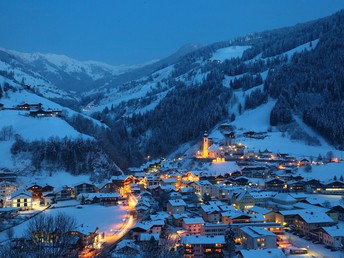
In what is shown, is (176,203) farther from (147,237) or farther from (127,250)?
(127,250)

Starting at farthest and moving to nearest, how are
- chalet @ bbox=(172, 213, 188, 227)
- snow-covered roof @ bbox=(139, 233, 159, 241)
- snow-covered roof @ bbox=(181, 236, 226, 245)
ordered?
1. chalet @ bbox=(172, 213, 188, 227)
2. snow-covered roof @ bbox=(139, 233, 159, 241)
3. snow-covered roof @ bbox=(181, 236, 226, 245)

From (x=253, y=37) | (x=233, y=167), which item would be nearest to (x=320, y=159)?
(x=233, y=167)

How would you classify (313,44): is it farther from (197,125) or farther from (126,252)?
(126,252)

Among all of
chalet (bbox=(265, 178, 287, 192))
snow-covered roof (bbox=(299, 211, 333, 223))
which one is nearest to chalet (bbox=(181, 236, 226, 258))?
snow-covered roof (bbox=(299, 211, 333, 223))

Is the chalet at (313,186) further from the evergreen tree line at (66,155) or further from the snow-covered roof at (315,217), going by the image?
the evergreen tree line at (66,155)

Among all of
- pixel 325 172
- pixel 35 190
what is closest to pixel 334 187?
pixel 325 172

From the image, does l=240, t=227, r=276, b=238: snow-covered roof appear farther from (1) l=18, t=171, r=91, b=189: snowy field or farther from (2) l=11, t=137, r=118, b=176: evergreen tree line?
(2) l=11, t=137, r=118, b=176: evergreen tree line
